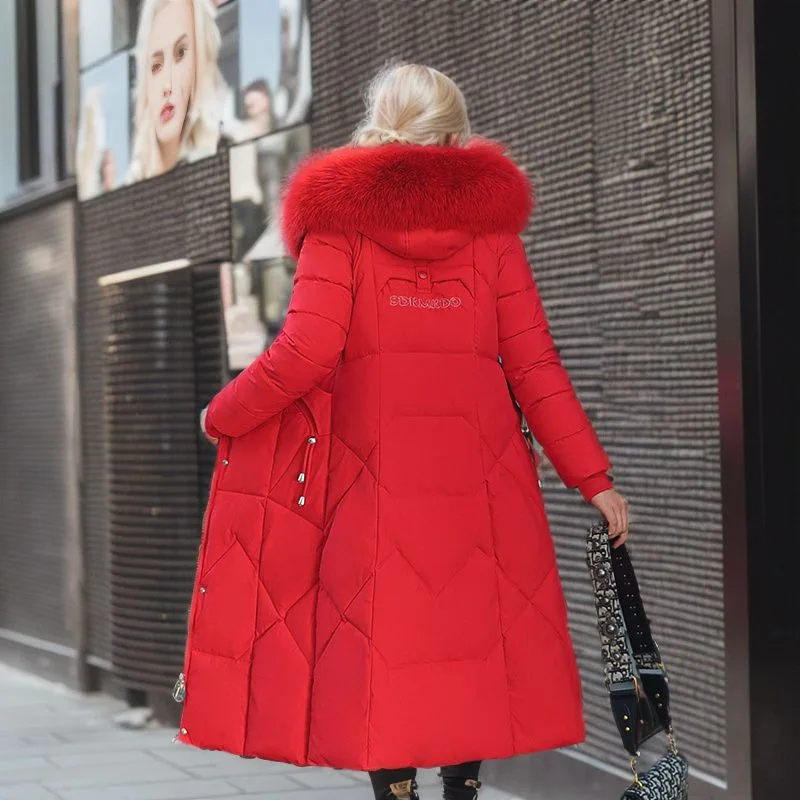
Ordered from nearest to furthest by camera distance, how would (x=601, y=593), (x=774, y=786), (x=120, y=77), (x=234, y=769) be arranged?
1. (x=601, y=593)
2. (x=774, y=786)
3. (x=234, y=769)
4. (x=120, y=77)

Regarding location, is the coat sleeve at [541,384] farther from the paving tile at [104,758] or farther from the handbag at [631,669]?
the paving tile at [104,758]

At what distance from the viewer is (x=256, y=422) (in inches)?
137

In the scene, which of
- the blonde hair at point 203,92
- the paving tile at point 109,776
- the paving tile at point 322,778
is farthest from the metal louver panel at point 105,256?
the paving tile at point 322,778

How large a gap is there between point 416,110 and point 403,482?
2.51 ft

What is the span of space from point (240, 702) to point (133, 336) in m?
3.24

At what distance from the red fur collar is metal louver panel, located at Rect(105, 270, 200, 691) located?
10.1ft

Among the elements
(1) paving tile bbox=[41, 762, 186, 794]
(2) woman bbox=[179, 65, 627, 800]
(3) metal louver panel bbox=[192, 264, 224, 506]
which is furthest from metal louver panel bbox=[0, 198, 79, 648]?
(2) woman bbox=[179, 65, 627, 800]

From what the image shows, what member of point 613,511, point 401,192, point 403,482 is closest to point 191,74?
point 401,192

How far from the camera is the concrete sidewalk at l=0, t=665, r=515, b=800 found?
5172 millimetres

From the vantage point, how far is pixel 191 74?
682cm

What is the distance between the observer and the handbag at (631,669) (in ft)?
10.5

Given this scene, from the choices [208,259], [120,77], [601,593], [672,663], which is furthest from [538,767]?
[120,77]

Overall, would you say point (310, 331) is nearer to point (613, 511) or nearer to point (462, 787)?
point (613, 511)

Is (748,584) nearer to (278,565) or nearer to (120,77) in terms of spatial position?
(278,565)
